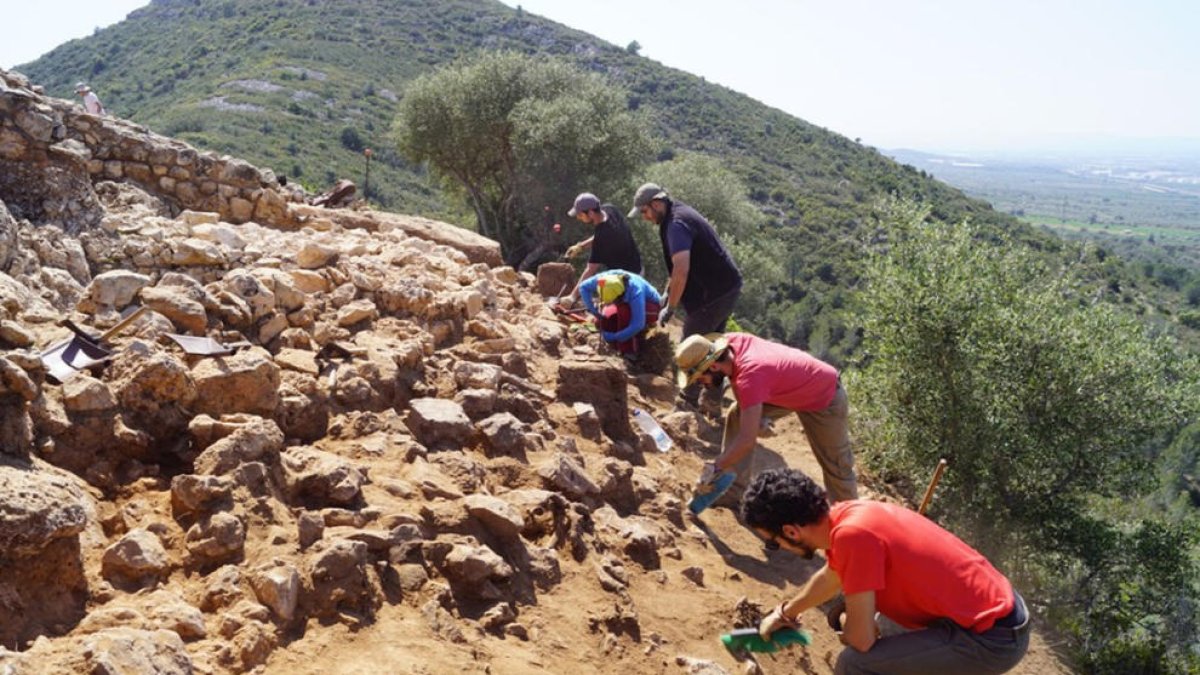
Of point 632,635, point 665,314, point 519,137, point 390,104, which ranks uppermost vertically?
point 390,104

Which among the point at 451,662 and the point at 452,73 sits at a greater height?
the point at 452,73

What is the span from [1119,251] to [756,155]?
5384cm

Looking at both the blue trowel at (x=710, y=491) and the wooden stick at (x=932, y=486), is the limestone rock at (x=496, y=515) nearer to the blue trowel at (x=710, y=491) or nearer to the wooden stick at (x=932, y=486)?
the blue trowel at (x=710, y=491)

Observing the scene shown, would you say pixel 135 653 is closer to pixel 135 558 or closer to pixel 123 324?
pixel 135 558

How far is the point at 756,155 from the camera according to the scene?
64.9 m

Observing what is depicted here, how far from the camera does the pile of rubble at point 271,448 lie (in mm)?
3105

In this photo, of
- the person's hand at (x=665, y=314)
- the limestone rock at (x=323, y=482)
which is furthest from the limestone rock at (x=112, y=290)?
the person's hand at (x=665, y=314)

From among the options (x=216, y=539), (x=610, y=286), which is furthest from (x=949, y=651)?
(x=610, y=286)

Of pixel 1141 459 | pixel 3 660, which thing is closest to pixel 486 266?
pixel 3 660

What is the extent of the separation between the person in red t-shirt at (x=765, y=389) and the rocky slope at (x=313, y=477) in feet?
2.62

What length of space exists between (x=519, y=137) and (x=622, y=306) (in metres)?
13.5

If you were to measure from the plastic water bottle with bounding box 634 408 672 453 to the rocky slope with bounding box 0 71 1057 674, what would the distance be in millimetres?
102

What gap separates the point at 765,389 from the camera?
16.7 ft

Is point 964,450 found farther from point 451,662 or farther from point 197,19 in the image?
point 197,19
